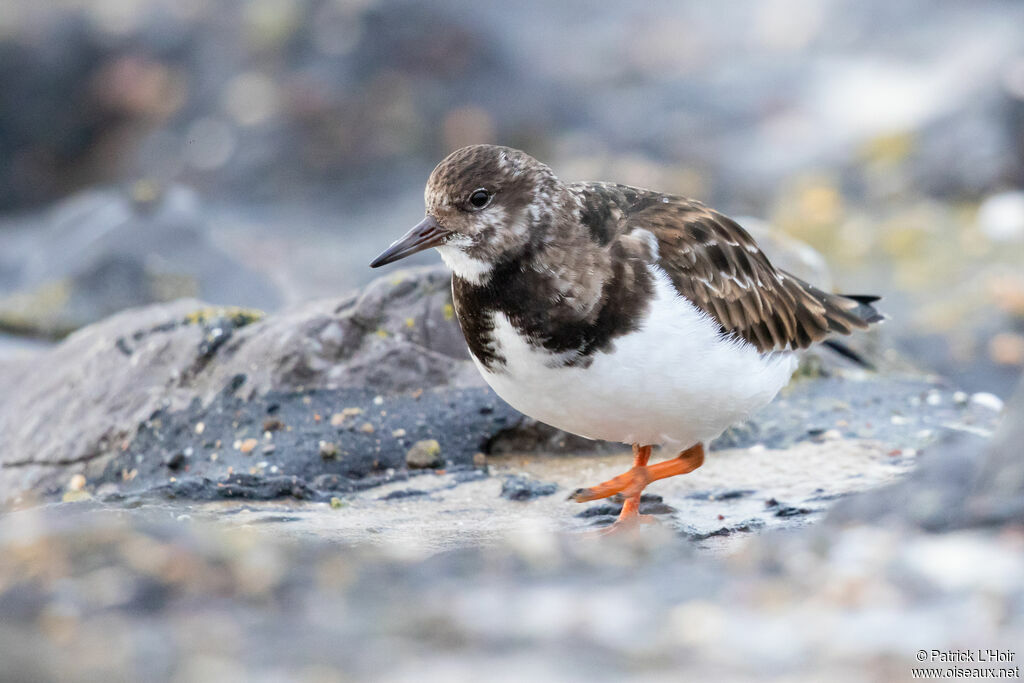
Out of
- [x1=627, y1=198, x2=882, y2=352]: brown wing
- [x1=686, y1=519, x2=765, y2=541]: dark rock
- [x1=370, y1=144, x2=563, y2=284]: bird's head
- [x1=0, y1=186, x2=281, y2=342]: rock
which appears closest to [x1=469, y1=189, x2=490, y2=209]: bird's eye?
[x1=370, y1=144, x2=563, y2=284]: bird's head

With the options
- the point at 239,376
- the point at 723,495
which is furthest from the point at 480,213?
the point at 239,376

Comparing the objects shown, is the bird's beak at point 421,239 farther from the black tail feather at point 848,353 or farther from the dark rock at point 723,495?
the black tail feather at point 848,353

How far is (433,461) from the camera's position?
5.05 meters

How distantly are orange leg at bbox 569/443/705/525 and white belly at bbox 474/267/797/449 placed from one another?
0.92ft

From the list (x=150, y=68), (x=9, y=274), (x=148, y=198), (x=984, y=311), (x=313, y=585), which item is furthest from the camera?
(x=150, y=68)

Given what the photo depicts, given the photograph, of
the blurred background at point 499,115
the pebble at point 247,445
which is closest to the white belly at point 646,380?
the pebble at point 247,445

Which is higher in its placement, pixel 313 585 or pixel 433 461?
pixel 433 461

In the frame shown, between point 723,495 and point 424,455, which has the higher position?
point 424,455

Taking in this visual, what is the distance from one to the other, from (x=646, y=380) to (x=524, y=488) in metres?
1.15

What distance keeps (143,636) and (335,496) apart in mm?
2309

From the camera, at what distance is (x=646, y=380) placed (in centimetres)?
388

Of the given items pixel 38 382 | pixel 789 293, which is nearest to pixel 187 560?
pixel 789 293

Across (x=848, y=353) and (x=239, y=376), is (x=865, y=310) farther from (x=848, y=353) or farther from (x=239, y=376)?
(x=239, y=376)

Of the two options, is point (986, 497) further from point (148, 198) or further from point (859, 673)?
point (148, 198)
